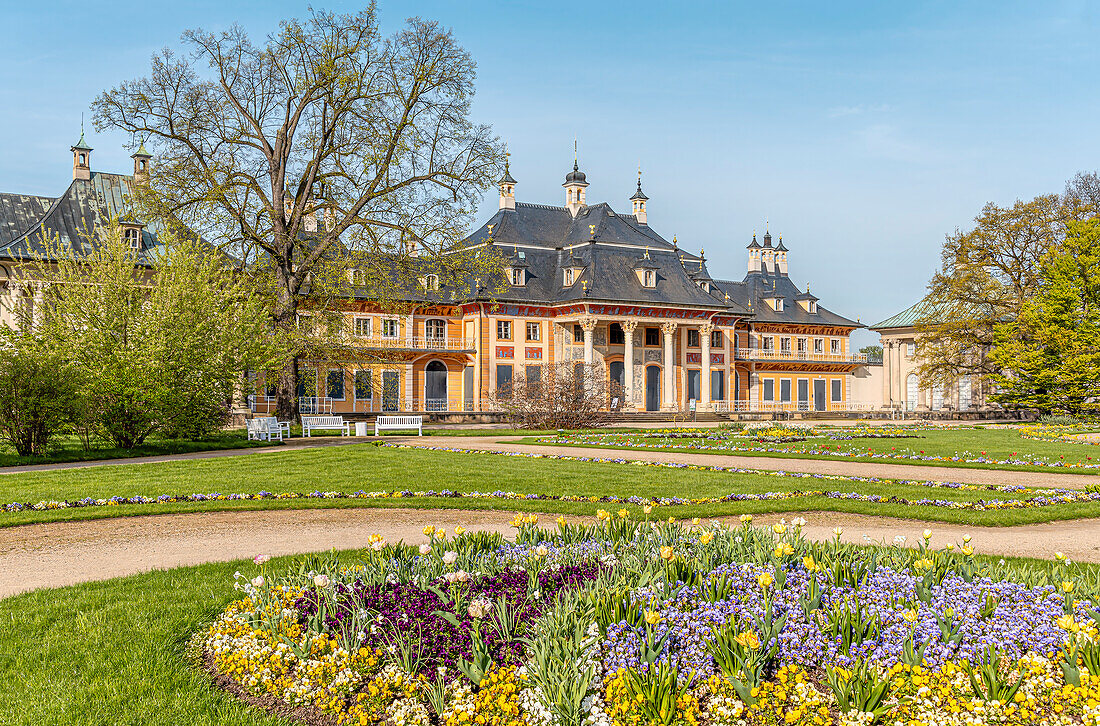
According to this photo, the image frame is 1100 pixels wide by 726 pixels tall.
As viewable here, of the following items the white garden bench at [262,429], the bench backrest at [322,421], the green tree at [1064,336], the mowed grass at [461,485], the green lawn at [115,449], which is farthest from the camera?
the green tree at [1064,336]

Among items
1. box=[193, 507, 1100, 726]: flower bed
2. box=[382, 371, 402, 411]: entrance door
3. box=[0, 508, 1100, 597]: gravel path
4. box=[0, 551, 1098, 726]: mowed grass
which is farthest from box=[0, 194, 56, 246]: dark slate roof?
box=[193, 507, 1100, 726]: flower bed

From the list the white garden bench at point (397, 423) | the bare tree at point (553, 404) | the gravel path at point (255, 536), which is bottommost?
the gravel path at point (255, 536)

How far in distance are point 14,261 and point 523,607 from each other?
42.8 meters

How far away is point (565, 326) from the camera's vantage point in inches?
1860

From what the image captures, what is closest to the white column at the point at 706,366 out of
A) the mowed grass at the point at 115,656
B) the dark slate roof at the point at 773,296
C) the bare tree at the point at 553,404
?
the dark slate roof at the point at 773,296

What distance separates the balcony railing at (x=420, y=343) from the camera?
1778 inches

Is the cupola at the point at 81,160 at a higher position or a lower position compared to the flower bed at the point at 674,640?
higher

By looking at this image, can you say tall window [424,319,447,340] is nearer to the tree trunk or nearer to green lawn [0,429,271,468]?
the tree trunk

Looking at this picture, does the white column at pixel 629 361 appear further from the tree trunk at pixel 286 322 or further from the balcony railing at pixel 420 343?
the tree trunk at pixel 286 322

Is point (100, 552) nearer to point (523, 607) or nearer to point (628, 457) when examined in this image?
point (523, 607)

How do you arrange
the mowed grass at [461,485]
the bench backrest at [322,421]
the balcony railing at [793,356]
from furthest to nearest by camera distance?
the balcony railing at [793,356]
the bench backrest at [322,421]
the mowed grass at [461,485]

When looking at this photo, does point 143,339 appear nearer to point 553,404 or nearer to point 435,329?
point 553,404

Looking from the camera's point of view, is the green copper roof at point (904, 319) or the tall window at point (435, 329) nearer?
the tall window at point (435, 329)

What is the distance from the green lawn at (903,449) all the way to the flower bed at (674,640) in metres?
12.8
